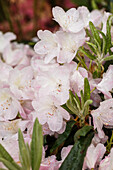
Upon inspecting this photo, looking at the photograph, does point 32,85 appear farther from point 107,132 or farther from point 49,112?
point 107,132

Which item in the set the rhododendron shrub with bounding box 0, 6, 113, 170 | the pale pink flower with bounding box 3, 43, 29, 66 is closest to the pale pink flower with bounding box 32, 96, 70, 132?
the rhododendron shrub with bounding box 0, 6, 113, 170

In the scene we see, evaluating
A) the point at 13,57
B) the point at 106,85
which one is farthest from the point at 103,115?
the point at 13,57

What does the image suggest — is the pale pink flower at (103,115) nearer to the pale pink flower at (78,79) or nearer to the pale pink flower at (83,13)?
the pale pink flower at (78,79)

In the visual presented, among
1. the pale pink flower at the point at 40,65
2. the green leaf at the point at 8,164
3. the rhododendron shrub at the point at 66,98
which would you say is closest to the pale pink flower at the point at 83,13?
the rhododendron shrub at the point at 66,98

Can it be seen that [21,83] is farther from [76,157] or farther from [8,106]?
[76,157]

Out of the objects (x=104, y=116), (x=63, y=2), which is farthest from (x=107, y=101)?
(x=63, y=2)

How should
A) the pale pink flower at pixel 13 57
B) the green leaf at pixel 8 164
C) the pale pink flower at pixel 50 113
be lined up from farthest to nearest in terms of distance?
the pale pink flower at pixel 13 57 → the pale pink flower at pixel 50 113 → the green leaf at pixel 8 164

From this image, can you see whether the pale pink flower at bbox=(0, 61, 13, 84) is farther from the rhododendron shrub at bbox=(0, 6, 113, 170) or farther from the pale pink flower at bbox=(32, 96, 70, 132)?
the pale pink flower at bbox=(32, 96, 70, 132)
